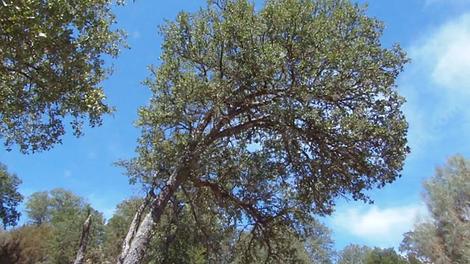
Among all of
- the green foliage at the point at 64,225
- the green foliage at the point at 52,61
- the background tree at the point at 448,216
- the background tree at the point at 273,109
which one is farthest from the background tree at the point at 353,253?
the green foliage at the point at 52,61

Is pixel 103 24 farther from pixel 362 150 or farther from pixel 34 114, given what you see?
pixel 362 150

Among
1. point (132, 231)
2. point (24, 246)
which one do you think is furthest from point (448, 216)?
point (24, 246)

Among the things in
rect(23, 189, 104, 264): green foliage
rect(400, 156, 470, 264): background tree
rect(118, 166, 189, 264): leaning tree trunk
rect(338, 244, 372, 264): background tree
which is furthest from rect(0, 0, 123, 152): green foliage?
rect(338, 244, 372, 264): background tree

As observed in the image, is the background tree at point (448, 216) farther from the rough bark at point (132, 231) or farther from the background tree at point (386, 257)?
the rough bark at point (132, 231)

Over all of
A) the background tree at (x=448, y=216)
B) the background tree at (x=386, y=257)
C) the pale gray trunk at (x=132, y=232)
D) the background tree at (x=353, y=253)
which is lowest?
the pale gray trunk at (x=132, y=232)

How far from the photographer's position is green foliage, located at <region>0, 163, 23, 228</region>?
1618 inches

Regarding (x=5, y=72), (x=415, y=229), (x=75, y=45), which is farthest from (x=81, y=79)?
(x=415, y=229)

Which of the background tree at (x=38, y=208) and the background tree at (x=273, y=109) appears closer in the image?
the background tree at (x=273, y=109)

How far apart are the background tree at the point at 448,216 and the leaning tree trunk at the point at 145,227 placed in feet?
56.4

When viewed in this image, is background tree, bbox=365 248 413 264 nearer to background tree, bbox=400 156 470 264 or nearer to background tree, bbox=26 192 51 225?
background tree, bbox=400 156 470 264

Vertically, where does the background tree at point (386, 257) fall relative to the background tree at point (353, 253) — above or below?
below

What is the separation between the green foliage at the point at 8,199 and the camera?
4109 centimetres

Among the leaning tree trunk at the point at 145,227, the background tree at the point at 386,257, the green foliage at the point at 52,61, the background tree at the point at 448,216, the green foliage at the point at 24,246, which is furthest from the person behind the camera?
the background tree at the point at 386,257

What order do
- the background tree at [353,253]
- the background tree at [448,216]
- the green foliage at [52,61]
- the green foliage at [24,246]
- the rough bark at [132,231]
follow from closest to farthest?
the green foliage at [52,61] → the rough bark at [132,231] → the background tree at [448,216] → the green foliage at [24,246] → the background tree at [353,253]
